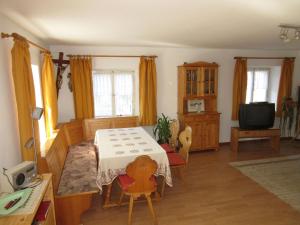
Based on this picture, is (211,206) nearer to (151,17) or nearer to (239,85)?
(151,17)

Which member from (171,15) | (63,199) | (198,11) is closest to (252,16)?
(198,11)

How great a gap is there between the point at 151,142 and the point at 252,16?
2.15 m

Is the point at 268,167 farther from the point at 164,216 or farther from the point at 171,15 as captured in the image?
the point at 171,15

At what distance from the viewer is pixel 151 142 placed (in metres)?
3.51

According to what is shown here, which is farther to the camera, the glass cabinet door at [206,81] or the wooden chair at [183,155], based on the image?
the glass cabinet door at [206,81]

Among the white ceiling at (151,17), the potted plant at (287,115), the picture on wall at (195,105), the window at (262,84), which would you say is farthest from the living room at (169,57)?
the potted plant at (287,115)

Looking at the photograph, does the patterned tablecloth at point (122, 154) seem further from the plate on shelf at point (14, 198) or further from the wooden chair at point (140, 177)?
the plate on shelf at point (14, 198)

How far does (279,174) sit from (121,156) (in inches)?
118

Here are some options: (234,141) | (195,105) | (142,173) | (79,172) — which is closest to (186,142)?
(142,173)

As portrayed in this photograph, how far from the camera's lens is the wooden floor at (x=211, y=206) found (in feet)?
9.23

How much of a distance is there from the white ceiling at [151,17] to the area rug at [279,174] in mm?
2403

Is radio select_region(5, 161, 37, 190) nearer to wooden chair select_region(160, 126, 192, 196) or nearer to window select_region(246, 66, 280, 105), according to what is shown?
wooden chair select_region(160, 126, 192, 196)

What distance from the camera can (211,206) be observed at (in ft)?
10.2

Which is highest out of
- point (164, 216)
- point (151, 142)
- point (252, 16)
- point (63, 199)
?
point (252, 16)
